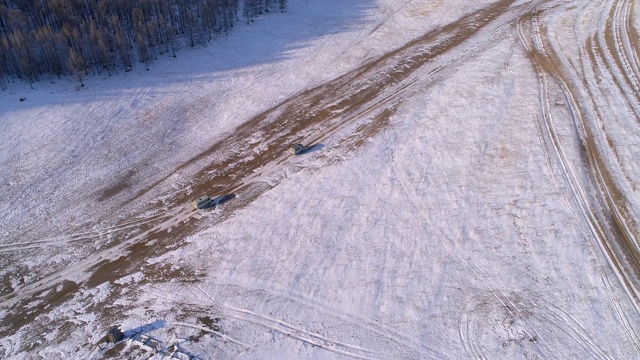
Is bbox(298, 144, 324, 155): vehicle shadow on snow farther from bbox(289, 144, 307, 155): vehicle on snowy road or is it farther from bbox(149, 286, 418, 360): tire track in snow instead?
bbox(149, 286, 418, 360): tire track in snow

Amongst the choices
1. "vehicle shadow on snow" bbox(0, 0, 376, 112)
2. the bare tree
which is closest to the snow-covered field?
"vehicle shadow on snow" bbox(0, 0, 376, 112)

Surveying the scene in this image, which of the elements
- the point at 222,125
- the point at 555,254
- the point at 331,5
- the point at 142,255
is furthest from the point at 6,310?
the point at 331,5

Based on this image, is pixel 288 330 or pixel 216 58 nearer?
pixel 288 330

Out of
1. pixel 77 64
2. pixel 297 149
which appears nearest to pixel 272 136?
pixel 297 149

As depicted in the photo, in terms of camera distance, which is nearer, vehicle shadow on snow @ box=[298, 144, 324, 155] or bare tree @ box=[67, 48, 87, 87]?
vehicle shadow on snow @ box=[298, 144, 324, 155]

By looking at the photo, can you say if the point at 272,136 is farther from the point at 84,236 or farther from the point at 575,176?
the point at 575,176

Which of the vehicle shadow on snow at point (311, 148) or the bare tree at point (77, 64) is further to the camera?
the bare tree at point (77, 64)

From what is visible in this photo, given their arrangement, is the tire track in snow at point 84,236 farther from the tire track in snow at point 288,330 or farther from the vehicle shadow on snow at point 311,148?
the vehicle shadow on snow at point 311,148

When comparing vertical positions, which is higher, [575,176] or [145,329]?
[575,176]

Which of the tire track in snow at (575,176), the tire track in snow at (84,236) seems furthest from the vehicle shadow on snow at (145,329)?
the tire track in snow at (575,176)
